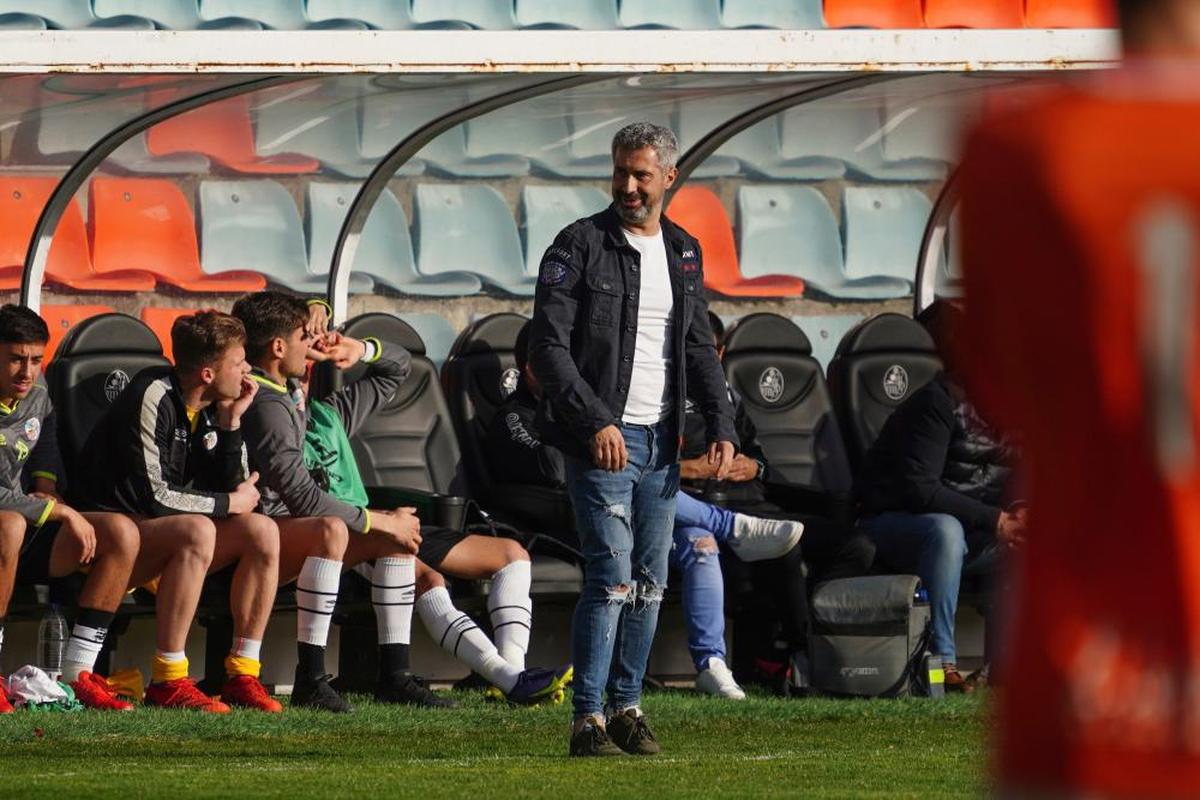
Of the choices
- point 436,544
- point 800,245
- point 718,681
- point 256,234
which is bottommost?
point 718,681

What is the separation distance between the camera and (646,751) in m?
5.99

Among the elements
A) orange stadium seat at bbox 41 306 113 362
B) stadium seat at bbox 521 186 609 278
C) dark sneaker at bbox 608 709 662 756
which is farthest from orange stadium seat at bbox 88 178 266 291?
dark sneaker at bbox 608 709 662 756

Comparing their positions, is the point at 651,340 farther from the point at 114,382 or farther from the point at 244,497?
the point at 114,382

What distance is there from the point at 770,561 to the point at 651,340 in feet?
9.55

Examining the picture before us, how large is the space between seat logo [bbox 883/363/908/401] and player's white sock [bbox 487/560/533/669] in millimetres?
2466

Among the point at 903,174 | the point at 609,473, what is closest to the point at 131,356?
the point at 609,473

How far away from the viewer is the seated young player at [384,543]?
7.67 meters

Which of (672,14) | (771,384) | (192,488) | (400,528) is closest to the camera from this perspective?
Answer: (192,488)

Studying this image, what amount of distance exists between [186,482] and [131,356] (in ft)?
2.98

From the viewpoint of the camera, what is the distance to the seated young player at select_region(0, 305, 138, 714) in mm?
7254

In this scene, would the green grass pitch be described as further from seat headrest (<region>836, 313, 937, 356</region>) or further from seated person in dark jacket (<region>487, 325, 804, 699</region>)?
seat headrest (<region>836, 313, 937, 356</region>)

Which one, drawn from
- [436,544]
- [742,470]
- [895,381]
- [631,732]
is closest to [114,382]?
[436,544]

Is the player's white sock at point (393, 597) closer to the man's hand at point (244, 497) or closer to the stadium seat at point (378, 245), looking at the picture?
the man's hand at point (244, 497)

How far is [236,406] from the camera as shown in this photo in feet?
24.9
